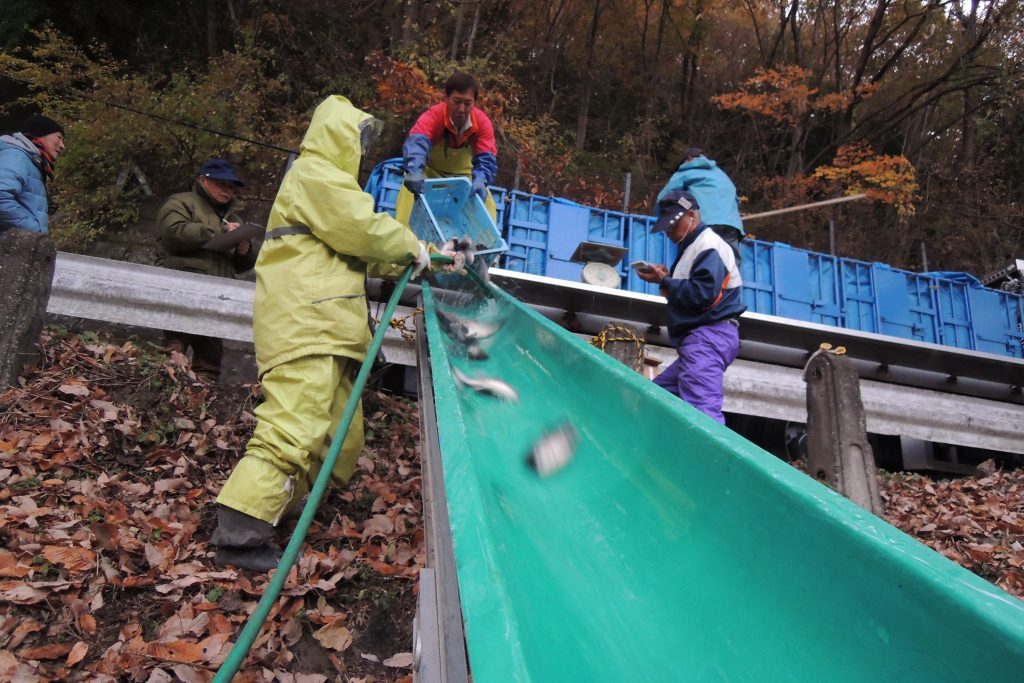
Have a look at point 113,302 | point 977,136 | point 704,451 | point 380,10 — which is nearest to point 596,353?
point 704,451

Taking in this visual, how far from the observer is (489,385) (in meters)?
2.71

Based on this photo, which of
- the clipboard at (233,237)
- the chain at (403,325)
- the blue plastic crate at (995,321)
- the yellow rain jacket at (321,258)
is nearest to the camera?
the yellow rain jacket at (321,258)

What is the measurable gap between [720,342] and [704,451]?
91.5 inches

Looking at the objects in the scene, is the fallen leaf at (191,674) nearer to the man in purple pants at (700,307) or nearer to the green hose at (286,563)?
the green hose at (286,563)

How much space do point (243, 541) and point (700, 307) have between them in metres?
2.59

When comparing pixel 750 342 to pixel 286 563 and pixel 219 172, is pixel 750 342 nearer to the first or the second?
pixel 219 172

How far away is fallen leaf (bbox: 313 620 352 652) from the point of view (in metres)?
2.35

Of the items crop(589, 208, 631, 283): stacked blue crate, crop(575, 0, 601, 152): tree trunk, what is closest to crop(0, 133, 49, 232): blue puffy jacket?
crop(589, 208, 631, 283): stacked blue crate

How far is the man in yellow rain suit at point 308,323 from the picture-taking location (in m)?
2.60

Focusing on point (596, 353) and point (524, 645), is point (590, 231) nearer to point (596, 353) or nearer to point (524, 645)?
point (596, 353)

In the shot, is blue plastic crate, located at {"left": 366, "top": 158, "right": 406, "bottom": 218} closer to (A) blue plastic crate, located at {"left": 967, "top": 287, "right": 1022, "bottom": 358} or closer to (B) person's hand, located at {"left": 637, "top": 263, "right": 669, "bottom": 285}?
(B) person's hand, located at {"left": 637, "top": 263, "right": 669, "bottom": 285}

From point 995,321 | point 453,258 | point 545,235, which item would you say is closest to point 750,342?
point 545,235

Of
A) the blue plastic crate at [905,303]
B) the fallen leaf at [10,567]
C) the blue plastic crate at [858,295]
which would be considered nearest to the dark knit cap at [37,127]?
→ the fallen leaf at [10,567]

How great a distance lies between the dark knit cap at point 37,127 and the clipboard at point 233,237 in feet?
4.27
